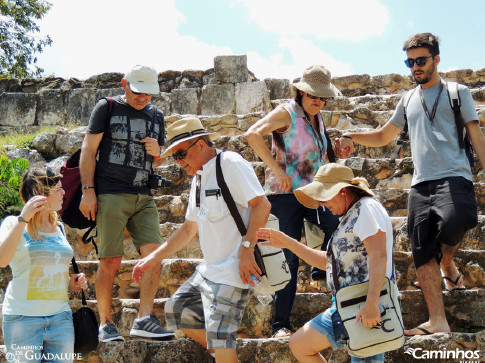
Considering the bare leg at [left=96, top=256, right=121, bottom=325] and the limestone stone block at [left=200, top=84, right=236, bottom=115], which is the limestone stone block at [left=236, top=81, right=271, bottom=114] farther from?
the bare leg at [left=96, top=256, right=121, bottom=325]

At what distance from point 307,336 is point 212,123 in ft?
17.7

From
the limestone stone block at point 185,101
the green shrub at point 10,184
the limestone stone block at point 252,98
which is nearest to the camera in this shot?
the green shrub at point 10,184

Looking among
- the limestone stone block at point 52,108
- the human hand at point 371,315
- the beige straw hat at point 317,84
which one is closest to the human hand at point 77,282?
the human hand at point 371,315

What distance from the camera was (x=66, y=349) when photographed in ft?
10.7

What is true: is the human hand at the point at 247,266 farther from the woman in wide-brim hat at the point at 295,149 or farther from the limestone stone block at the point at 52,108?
the limestone stone block at the point at 52,108

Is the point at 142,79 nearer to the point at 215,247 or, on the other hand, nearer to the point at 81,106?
the point at 215,247

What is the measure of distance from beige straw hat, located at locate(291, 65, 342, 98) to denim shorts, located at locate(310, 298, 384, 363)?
1.58 meters

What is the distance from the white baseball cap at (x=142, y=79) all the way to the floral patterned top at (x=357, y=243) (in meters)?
1.95

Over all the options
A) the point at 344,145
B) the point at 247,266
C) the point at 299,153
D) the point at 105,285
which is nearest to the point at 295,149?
the point at 299,153

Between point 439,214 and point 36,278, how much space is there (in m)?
2.36

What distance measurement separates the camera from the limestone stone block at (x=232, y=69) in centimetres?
994

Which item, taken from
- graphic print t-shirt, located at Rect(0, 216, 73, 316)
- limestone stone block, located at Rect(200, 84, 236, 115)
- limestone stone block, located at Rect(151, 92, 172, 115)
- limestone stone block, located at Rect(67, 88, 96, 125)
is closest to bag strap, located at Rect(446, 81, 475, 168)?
graphic print t-shirt, located at Rect(0, 216, 73, 316)

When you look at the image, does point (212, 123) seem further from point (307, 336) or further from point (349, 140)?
point (307, 336)

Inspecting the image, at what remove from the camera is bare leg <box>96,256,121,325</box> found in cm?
394
